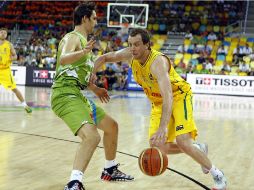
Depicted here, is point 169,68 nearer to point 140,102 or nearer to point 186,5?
point 140,102

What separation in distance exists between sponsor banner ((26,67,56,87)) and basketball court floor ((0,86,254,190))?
9.18 m

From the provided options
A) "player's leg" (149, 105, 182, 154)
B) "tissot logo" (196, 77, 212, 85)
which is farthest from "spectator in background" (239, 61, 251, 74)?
"player's leg" (149, 105, 182, 154)

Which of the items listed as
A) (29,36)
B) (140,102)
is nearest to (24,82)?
(29,36)

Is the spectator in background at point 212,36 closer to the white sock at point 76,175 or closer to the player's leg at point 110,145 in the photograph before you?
the player's leg at point 110,145

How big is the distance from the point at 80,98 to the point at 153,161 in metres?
1.03

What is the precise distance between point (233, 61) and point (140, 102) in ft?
26.0

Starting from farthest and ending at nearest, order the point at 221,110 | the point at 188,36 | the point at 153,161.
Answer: the point at 188,36 → the point at 221,110 → the point at 153,161

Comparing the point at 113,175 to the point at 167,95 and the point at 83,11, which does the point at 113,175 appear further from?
the point at 83,11

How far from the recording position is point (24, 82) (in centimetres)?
2200

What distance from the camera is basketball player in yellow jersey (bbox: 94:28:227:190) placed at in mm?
4675

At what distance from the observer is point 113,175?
18.2 ft

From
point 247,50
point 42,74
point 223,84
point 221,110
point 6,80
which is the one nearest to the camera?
point 6,80

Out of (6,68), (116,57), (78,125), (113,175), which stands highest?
(116,57)

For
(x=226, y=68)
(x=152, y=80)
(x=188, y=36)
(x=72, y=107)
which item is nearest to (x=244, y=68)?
(x=226, y=68)
